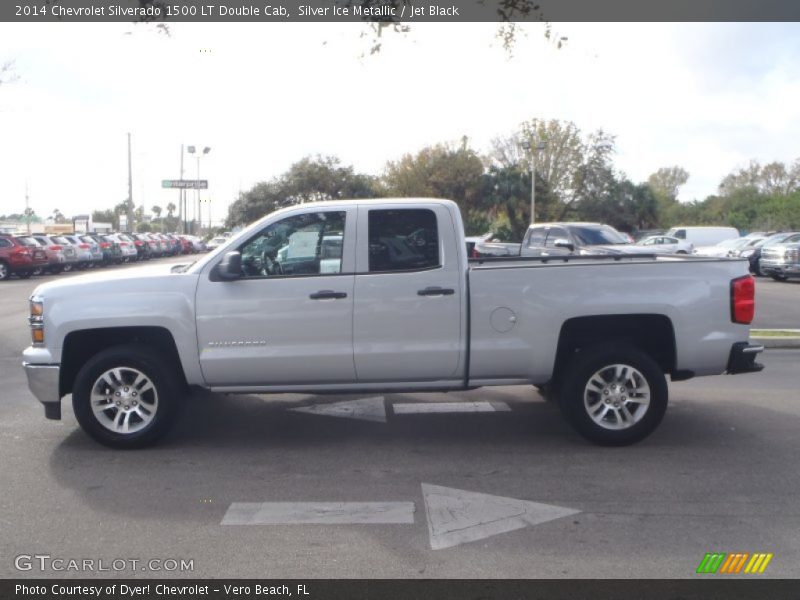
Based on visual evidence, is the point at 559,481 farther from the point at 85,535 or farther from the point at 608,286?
the point at 85,535

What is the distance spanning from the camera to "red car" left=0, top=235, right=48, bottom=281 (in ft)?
102

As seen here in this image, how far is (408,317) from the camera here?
6.87 meters

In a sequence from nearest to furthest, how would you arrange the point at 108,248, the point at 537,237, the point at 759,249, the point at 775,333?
1. the point at 775,333
2. the point at 537,237
3. the point at 759,249
4. the point at 108,248

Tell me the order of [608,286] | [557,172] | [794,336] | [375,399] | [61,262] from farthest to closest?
[557,172], [61,262], [794,336], [375,399], [608,286]

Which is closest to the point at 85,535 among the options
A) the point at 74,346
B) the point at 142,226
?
the point at 74,346

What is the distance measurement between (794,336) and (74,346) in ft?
34.3

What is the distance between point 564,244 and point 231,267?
14226 mm

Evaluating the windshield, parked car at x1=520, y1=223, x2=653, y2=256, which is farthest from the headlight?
the windshield

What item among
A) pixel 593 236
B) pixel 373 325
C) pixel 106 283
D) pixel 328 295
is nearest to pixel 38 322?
pixel 106 283

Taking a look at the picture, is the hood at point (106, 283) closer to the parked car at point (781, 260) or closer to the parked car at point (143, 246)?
the parked car at point (781, 260)

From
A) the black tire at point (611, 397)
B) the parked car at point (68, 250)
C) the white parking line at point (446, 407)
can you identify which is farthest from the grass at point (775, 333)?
the parked car at point (68, 250)

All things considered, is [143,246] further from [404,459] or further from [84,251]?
[404,459]

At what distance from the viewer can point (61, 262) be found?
34.2 meters
